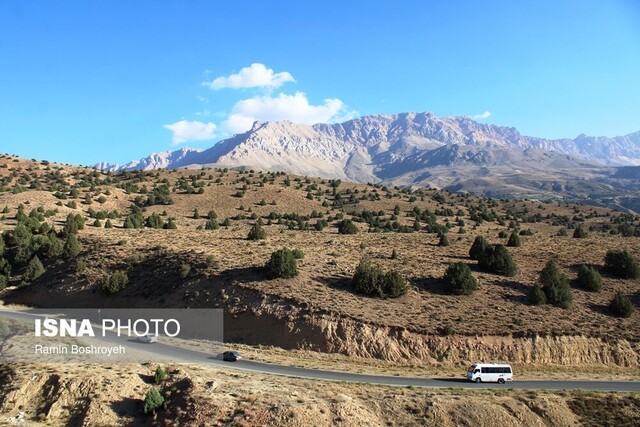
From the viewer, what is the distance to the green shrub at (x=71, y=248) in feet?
174

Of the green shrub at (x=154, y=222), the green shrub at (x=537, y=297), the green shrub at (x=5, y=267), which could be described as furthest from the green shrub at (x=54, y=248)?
the green shrub at (x=537, y=297)

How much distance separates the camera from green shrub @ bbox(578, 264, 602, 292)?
4244 cm


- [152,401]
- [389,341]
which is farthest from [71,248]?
[389,341]

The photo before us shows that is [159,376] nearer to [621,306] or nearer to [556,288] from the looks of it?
[556,288]

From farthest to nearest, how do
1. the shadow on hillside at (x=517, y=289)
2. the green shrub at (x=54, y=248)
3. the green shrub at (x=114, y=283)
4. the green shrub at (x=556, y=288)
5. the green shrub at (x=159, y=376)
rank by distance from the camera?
the green shrub at (x=54, y=248)
the green shrub at (x=114, y=283)
the shadow on hillside at (x=517, y=289)
the green shrub at (x=556, y=288)
the green shrub at (x=159, y=376)

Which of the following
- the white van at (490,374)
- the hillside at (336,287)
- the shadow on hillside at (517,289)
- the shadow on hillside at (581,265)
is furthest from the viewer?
the shadow on hillside at (581,265)

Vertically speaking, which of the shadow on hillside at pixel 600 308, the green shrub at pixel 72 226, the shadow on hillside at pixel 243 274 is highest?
the green shrub at pixel 72 226

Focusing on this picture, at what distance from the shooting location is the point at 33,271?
→ 50.6 metres

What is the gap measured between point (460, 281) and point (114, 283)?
108 feet

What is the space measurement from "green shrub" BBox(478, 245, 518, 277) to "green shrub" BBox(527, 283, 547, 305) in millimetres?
5133

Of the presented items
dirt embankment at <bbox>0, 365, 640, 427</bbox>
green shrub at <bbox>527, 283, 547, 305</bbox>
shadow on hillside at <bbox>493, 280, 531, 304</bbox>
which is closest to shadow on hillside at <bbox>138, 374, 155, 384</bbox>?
dirt embankment at <bbox>0, 365, 640, 427</bbox>

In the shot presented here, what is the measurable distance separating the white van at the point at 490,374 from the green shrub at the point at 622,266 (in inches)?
952
